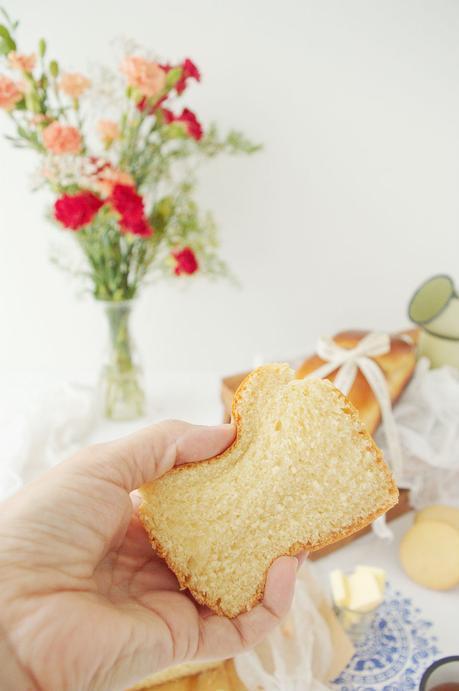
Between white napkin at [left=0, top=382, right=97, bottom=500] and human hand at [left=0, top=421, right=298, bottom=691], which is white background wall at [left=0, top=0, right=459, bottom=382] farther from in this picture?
human hand at [left=0, top=421, right=298, bottom=691]

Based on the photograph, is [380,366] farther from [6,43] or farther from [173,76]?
[6,43]

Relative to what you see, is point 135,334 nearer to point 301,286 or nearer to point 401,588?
point 301,286

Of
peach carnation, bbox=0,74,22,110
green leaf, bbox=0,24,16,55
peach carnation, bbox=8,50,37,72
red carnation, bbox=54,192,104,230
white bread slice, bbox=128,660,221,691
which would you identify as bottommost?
white bread slice, bbox=128,660,221,691

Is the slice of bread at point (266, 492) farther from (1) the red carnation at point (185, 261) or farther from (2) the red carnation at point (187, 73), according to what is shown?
(2) the red carnation at point (187, 73)

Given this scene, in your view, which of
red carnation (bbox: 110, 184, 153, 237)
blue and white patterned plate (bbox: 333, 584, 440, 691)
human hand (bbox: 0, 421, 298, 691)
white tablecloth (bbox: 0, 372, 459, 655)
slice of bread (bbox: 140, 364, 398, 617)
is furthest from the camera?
red carnation (bbox: 110, 184, 153, 237)

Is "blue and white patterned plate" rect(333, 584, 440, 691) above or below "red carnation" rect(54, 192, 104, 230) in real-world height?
below

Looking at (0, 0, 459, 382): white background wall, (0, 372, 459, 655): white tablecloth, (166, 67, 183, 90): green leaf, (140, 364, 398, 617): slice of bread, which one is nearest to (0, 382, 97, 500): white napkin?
(0, 372, 459, 655): white tablecloth

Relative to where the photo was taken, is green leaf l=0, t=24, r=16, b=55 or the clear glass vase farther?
the clear glass vase

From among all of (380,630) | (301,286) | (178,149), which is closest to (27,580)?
(380,630)
